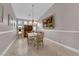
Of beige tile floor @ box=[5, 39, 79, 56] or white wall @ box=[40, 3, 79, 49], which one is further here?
white wall @ box=[40, 3, 79, 49]

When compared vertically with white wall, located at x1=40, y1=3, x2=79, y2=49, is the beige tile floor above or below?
below

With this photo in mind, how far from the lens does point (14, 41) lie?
3.54m

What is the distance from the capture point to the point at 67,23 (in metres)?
3.97

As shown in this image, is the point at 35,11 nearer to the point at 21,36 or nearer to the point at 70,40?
the point at 21,36

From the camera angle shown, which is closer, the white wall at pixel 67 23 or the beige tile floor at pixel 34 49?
the beige tile floor at pixel 34 49

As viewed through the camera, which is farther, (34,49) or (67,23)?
(67,23)

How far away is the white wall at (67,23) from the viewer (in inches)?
138

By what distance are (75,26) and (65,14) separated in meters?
0.65

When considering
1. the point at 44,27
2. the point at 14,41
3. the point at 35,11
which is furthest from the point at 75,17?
the point at 14,41

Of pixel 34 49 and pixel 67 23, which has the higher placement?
pixel 67 23

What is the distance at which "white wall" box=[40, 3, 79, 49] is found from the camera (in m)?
3.51

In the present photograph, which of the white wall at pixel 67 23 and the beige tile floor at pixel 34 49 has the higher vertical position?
the white wall at pixel 67 23

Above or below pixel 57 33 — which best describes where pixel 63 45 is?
below

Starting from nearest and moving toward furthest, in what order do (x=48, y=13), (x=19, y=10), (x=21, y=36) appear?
(x=21, y=36) → (x=19, y=10) → (x=48, y=13)
